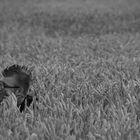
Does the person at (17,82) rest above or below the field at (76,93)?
above

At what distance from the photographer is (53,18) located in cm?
1286

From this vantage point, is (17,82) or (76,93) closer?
(17,82)

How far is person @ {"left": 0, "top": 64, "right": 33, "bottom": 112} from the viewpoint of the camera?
335 cm

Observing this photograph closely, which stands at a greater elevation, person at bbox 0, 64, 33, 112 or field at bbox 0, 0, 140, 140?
person at bbox 0, 64, 33, 112

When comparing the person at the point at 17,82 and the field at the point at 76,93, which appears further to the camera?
the person at the point at 17,82

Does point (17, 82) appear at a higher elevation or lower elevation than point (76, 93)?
higher

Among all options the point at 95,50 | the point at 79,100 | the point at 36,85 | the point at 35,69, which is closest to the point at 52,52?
the point at 95,50

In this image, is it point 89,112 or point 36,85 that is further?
point 36,85

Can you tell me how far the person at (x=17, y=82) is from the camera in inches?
132

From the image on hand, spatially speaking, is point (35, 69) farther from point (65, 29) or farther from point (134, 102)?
point (65, 29)

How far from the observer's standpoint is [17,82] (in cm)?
339

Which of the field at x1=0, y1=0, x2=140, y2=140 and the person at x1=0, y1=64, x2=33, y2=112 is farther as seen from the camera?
the person at x1=0, y1=64, x2=33, y2=112

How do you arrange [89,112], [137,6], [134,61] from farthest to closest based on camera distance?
[137,6]
[134,61]
[89,112]

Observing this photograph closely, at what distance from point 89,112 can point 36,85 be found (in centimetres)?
101
